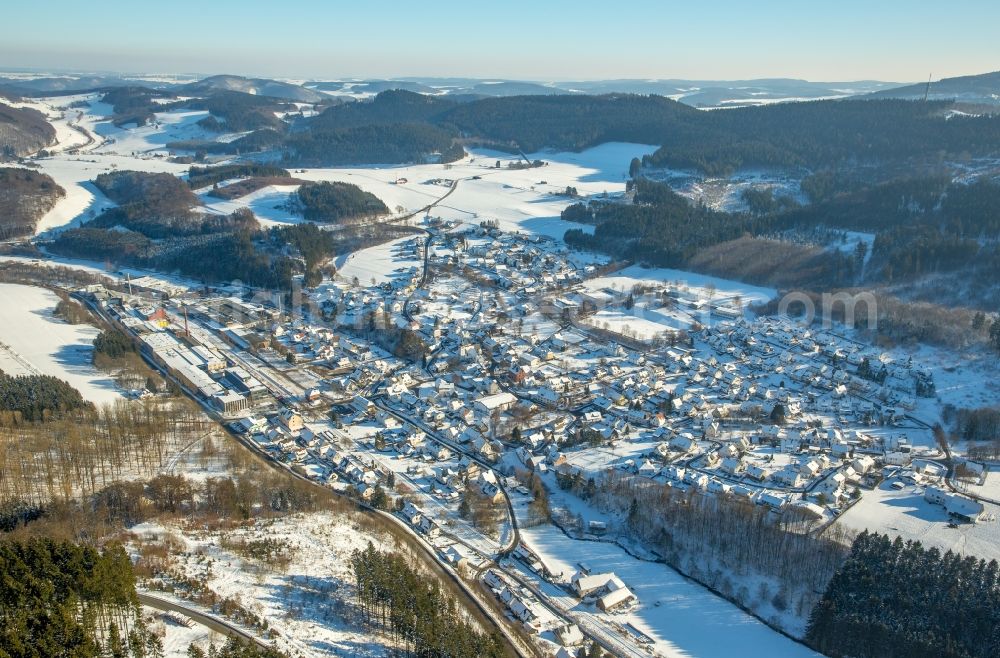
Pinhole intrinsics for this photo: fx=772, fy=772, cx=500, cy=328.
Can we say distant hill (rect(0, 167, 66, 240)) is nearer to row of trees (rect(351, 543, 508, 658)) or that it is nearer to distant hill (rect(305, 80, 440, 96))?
row of trees (rect(351, 543, 508, 658))

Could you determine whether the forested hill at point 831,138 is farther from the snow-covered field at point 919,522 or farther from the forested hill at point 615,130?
the snow-covered field at point 919,522

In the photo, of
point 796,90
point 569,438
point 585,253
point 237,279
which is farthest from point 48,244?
point 796,90

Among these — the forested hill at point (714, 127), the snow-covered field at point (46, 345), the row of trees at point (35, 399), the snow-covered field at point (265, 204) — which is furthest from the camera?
the forested hill at point (714, 127)

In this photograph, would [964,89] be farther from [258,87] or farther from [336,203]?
[258,87]

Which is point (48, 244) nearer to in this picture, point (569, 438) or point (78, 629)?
point (569, 438)

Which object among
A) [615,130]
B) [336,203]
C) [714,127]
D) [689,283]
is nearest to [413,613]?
[689,283]

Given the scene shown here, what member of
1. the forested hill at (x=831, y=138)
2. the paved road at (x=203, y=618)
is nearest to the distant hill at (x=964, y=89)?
the forested hill at (x=831, y=138)
